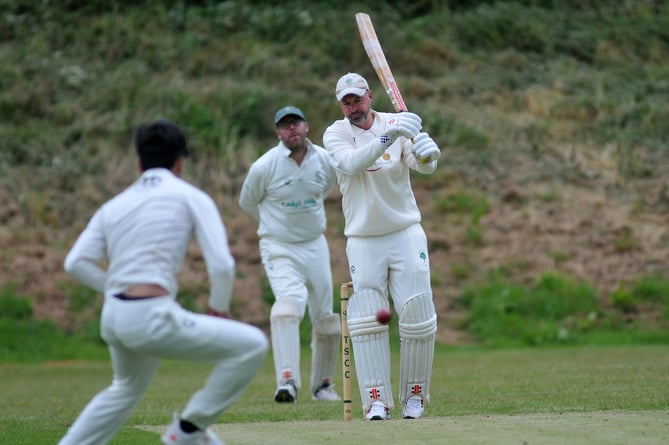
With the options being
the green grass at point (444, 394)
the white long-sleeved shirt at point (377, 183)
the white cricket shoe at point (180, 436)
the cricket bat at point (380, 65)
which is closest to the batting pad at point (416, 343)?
the green grass at point (444, 394)

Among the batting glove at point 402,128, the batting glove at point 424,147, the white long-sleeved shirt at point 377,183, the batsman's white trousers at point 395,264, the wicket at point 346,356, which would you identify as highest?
the batting glove at point 402,128

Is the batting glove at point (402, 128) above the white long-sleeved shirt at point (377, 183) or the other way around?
above

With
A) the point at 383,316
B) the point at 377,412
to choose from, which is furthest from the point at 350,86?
the point at 377,412

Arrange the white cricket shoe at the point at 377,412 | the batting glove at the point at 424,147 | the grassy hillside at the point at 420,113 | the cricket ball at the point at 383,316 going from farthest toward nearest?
the grassy hillside at the point at 420,113 → the white cricket shoe at the point at 377,412 → the batting glove at the point at 424,147 → the cricket ball at the point at 383,316

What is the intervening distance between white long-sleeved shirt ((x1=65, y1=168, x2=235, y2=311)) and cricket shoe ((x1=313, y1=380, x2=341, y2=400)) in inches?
183

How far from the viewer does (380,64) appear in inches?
322

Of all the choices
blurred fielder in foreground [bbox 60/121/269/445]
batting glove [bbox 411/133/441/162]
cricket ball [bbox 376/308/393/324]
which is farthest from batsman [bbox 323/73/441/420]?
blurred fielder in foreground [bbox 60/121/269/445]

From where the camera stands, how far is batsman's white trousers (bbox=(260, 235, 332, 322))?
31.7 feet

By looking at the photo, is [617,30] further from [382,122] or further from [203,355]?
[203,355]

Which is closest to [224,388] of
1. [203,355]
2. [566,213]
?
Answer: [203,355]

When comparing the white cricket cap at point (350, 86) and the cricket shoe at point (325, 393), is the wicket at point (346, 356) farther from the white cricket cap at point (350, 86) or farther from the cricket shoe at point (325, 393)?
the cricket shoe at point (325, 393)

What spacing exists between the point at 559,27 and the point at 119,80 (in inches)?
355

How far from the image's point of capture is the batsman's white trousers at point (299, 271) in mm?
9664

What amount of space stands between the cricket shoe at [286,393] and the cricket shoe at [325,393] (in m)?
0.54
